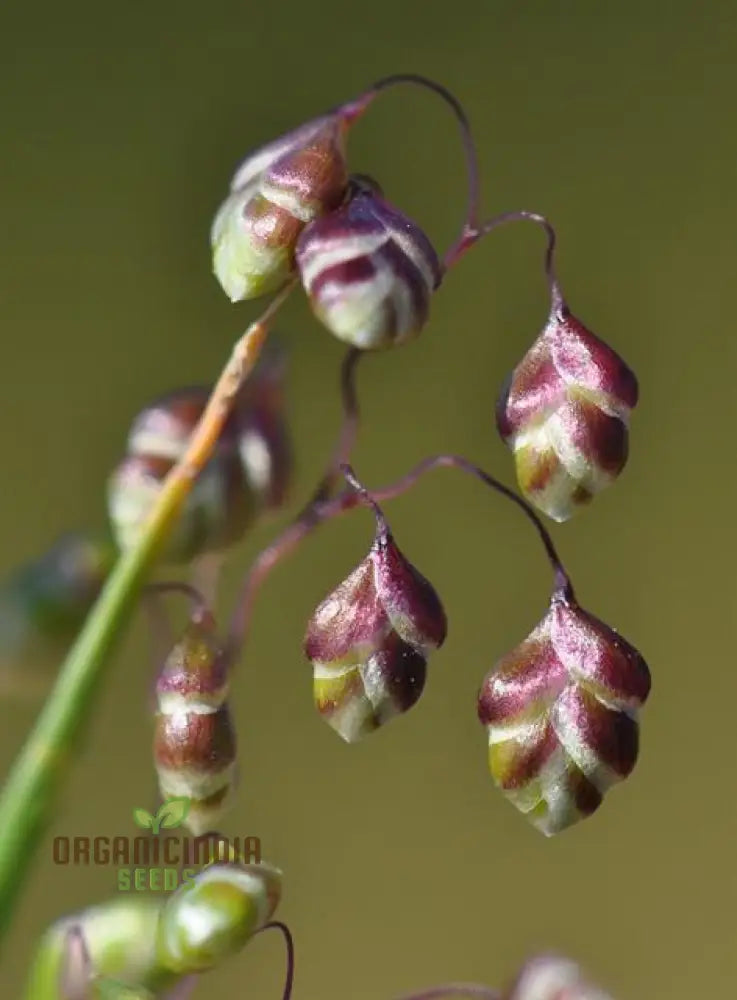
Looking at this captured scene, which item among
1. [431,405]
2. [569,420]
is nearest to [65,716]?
[569,420]

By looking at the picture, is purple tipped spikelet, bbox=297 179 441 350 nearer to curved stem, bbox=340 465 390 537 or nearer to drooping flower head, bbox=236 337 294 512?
curved stem, bbox=340 465 390 537

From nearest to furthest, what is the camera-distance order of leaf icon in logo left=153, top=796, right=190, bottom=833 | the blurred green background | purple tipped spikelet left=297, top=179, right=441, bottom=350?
purple tipped spikelet left=297, top=179, right=441, bottom=350, leaf icon in logo left=153, top=796, right=190, bottom=833, the blurred green background

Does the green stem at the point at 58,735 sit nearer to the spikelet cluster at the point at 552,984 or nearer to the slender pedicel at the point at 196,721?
the slender pedicel at the point at 196,721

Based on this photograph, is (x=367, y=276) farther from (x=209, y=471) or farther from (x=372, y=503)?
(x=209, y=471)

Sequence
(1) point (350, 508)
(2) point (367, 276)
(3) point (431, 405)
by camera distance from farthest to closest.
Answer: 1. (3) point (431, 405)
2. (1) point (350, 508)
3. (2) point (367, 276)

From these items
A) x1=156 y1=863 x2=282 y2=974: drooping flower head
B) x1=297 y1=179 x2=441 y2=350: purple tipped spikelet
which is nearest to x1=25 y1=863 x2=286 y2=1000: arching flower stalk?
Result: x1=156 y1=863 x2=282 y2=974: drooping flower head

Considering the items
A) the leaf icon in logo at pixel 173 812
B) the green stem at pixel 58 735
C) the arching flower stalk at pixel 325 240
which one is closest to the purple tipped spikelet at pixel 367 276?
the arching flower stalk at pixel 325 240

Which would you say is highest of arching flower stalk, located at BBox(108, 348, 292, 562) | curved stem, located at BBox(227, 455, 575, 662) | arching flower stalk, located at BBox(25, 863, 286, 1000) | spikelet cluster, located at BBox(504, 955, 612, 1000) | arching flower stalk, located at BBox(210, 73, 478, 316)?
arching flower stalk, located at BBox(210, 73, 478, 316)
